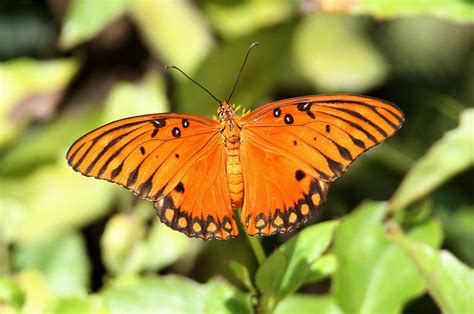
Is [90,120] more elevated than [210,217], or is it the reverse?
[90,120]

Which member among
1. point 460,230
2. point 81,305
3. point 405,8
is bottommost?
point 81,305

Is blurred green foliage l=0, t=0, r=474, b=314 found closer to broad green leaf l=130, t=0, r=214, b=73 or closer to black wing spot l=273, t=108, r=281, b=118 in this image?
broad green leaf l=130, t=0, r=214, b=73

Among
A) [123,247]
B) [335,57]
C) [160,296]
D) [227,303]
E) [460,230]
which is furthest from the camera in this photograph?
[335,57]

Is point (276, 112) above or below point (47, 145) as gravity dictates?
below

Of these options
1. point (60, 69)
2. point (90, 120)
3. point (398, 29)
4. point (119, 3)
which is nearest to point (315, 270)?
point (119, 3)

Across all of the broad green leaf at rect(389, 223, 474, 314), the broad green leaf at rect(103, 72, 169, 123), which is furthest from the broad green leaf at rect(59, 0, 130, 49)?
the broad green leaf at rect(389, 223, 474, 314)

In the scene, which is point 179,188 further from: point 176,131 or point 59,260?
point 59,260

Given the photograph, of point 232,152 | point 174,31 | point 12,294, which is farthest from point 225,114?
point 174,31

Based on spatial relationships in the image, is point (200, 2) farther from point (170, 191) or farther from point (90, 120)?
point (170, 191)
